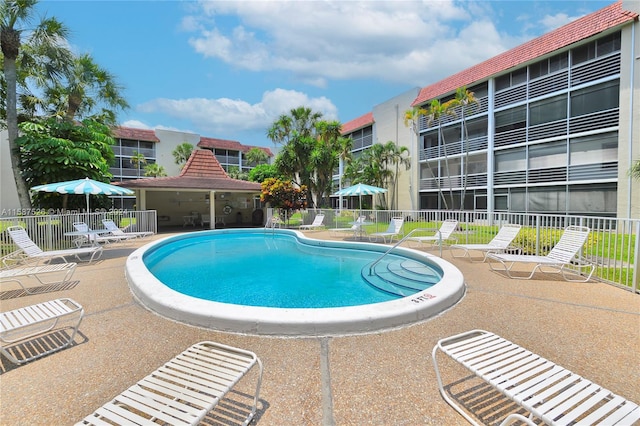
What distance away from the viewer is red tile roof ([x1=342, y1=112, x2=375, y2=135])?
34.0 meters

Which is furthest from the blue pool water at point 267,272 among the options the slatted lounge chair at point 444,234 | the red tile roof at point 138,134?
the red tile roof at point 138,134

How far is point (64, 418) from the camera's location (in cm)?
247

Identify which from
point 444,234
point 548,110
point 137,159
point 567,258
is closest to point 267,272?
point 444,234

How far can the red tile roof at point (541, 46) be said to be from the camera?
1621cm

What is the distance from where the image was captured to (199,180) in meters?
20.2

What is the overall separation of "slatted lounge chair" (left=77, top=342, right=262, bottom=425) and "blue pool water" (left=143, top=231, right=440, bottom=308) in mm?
3372

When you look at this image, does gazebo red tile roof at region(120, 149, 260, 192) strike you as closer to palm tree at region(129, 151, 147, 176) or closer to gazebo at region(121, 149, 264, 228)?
gazebo at region(121, 149, 264, 228)

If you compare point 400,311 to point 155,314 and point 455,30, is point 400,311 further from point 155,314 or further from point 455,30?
point 455,30

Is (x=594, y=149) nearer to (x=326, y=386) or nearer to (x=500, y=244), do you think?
(x=500, y=244)

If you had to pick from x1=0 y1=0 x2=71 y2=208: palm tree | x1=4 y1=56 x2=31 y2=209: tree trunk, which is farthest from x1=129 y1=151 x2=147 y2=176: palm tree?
x1=4 y1=56 x2=31 y2=209: tree trunk

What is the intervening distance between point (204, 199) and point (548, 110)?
77.7ft

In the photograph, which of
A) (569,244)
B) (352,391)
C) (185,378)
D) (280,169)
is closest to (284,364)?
(352,391)

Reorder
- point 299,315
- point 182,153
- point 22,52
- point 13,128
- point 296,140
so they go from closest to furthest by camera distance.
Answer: point 299,315, point 13,128, point 22,52, point 296,140, point 182,153

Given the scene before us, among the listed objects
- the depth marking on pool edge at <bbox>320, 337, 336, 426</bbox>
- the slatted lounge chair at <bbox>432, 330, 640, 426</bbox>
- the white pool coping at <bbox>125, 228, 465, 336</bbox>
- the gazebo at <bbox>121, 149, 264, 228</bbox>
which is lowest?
the depth marking on pool edge at <bbox>320, 337, 336, 426</bbox>
